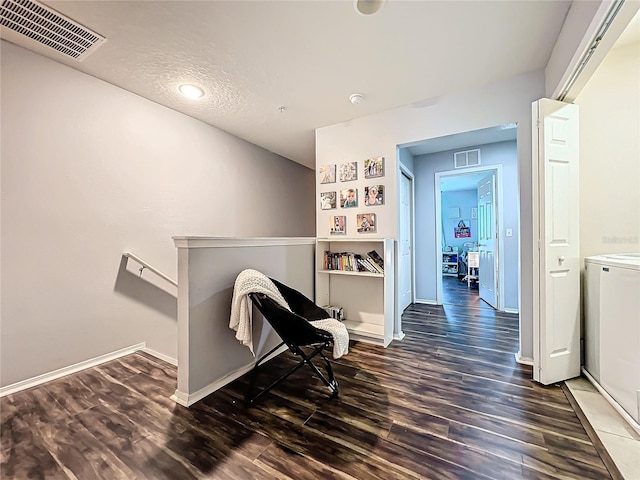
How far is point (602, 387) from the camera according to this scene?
1.79 metres

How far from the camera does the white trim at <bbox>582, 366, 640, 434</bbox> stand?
1.46m

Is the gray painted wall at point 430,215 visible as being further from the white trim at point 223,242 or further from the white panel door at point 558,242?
the white trim at point 223,242

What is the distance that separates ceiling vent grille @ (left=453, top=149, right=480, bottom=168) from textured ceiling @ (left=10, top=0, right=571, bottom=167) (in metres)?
1.79

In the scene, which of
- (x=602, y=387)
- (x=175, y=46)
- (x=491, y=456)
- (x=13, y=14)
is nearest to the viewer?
(x=491, y=456)

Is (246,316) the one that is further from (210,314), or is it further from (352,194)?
(352,194)

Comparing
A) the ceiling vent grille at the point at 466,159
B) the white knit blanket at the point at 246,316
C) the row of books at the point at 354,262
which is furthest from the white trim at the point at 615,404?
the ceiling vent grille at the point at 466,159

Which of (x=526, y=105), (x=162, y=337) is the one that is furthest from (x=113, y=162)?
(x=526, y=105)

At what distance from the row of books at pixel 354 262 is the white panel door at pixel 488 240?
2305 mm

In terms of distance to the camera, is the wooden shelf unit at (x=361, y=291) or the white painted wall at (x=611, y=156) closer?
the white painted wall at (x=611, y=156)

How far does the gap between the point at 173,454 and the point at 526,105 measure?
12.1 feet

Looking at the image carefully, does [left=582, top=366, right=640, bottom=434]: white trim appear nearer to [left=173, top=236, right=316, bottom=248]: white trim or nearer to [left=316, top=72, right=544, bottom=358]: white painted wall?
[left=316, top=72, right=544, bottom=358]: white painted wall

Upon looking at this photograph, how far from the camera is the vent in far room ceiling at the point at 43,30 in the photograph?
64.9 inches

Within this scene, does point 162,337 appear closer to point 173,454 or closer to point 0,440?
point 0,440

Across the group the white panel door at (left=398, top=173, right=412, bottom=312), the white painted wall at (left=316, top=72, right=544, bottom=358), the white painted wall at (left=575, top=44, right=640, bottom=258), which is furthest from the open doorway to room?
the white painted wall at (left=575, top=44, right=640, bottom=258)
